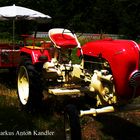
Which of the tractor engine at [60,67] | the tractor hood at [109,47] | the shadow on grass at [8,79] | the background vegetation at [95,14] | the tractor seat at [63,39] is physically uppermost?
the tractor hood at [109,47]

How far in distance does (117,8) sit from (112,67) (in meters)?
36.9

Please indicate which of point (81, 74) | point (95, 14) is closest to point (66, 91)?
point (81, 74)

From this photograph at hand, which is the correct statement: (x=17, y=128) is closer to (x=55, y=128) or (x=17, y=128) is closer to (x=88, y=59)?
(x=55, y=128)

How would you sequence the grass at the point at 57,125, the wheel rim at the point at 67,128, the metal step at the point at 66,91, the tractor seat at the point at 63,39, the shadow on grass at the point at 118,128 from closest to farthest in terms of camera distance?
the wheel rim at the point at 67,128
the grass at the point at 57,125
the shadow on grass at the point at 118,128
the metal step at the point at 66,91
the tractor seat at the point at 63,39

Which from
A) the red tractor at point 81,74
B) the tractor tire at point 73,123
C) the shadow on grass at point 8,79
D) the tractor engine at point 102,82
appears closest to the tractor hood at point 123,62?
the red tractor at point 81,74

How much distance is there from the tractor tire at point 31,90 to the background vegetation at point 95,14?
27.0m

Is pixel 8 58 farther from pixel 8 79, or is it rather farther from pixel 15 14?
pixel 15 14

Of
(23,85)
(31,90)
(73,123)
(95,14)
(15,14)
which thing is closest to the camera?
(73,123)

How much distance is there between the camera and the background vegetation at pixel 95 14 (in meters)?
36.2

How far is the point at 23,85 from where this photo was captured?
754cm

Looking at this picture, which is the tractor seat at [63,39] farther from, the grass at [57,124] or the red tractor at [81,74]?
the grass at [57,124]

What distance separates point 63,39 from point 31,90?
45.9 inches

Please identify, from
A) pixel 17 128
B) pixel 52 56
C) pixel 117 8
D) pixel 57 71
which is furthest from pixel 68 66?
pixel 117 8

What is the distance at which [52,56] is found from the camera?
25.4ft
